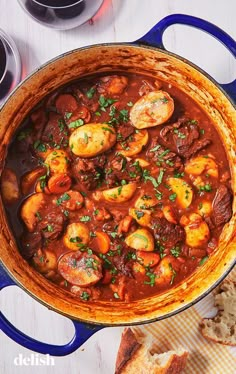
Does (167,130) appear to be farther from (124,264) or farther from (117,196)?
(124,264)

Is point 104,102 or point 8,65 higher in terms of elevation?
point 8,65

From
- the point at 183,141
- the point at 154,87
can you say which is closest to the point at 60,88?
the point at 154,87

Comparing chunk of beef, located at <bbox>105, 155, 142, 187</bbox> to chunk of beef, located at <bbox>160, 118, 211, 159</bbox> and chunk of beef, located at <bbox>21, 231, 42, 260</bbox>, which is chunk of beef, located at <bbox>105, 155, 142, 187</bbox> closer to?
chunk of beef, located at <bbox>160, 118, 211, 159</bbox>

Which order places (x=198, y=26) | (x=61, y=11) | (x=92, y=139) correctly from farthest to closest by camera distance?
(x=61, y=11) < (x=92, y=139) < (x=198, y=26)

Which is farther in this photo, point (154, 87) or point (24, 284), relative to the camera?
point (154, 87)

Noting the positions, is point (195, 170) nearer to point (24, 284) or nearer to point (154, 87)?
point (154, 87)

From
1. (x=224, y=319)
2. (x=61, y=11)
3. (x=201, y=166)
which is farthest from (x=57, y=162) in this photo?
(x=224, y=319)
